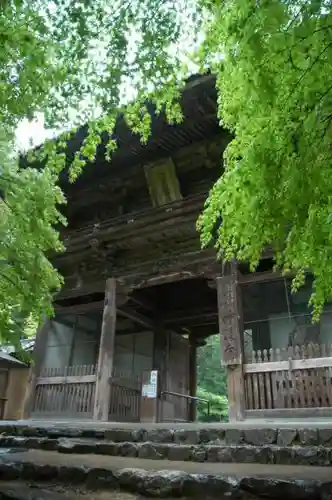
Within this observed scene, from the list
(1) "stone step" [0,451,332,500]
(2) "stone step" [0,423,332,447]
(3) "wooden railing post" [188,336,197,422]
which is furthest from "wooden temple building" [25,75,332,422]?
(1) "stone step" [0,451,332,500]

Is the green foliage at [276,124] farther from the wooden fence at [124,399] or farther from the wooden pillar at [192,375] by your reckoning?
the wooden pillar at [192,375]

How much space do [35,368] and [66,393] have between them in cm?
128

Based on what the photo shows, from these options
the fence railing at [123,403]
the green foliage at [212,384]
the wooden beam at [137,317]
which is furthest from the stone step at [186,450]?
the green foliage at [212,384]

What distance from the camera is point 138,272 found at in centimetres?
980

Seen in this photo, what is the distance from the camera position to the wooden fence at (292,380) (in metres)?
7.05

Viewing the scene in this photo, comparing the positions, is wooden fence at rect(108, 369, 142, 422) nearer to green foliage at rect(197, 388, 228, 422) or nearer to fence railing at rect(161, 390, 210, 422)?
fence railing at rect(161, 390, 210, 422)

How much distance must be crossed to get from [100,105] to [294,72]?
1.95m

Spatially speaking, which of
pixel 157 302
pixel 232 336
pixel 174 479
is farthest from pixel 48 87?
pixel 157 302

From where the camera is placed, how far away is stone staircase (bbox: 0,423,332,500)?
2828 mm

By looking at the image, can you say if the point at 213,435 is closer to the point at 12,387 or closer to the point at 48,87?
the point at 48,87

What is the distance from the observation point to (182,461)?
13.6ft

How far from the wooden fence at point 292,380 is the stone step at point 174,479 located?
3758 millimetres

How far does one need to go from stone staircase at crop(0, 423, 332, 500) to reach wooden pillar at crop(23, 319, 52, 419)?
482 centimetres

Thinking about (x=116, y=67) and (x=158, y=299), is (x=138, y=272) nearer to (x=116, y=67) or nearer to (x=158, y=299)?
(x=158, y=299)
